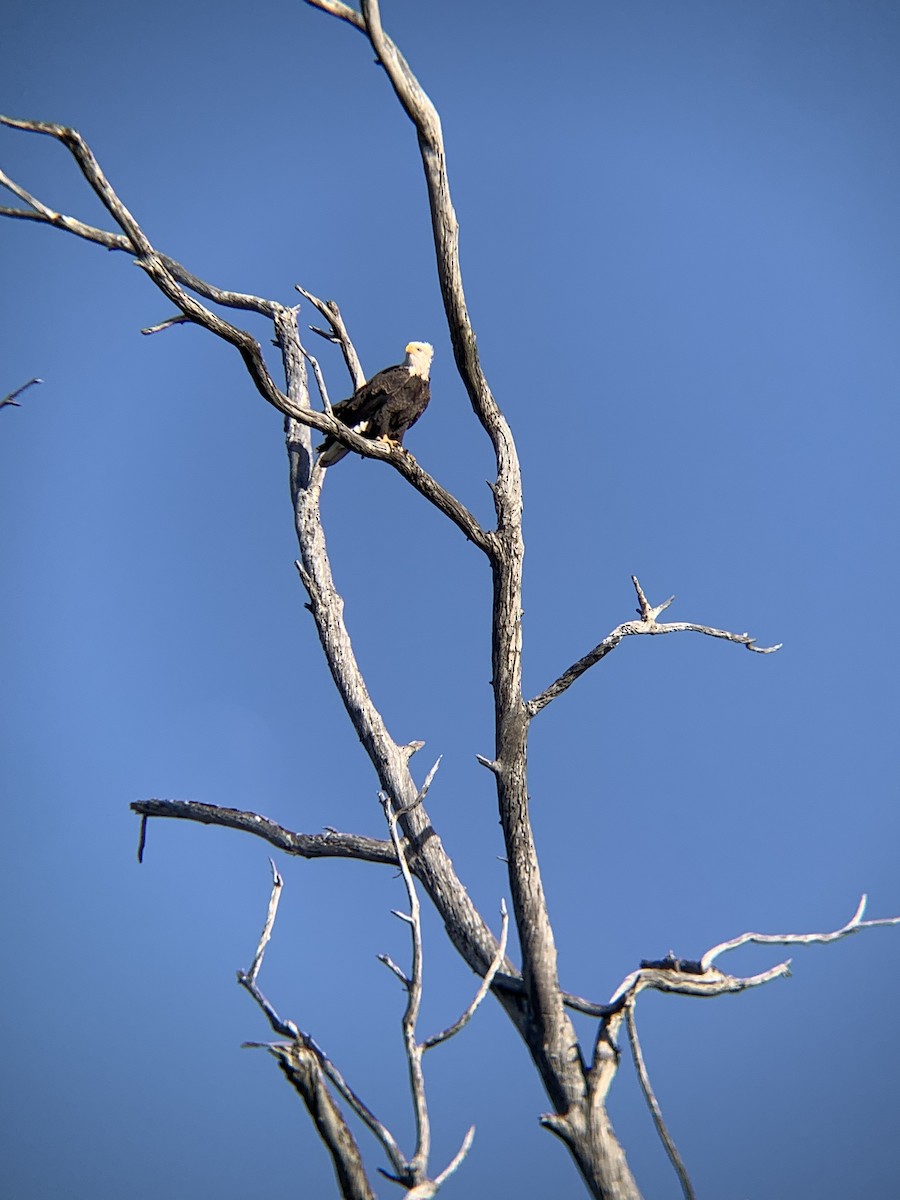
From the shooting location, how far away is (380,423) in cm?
633

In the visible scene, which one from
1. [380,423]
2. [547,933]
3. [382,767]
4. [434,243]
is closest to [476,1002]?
[547,933]

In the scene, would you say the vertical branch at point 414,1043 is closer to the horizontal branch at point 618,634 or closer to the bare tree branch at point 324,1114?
the bare tree branch at point 324,1114

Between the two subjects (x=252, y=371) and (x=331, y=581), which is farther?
(x=331, y=581)

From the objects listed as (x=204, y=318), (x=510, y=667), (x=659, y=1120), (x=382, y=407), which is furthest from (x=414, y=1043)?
(x=382, y=407)

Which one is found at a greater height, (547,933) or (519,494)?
(519,494)

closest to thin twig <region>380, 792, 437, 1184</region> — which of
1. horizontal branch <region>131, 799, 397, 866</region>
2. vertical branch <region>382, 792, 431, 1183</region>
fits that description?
vertical branch <region>382, 792, 431, 1183</region>

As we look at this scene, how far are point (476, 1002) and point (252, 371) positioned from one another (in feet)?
7.98

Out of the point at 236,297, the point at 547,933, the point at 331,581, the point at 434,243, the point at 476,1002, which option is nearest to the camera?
the point at 476,1002

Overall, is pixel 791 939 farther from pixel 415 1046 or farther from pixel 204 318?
pixel 204 318

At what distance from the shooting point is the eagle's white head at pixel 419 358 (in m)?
6.48

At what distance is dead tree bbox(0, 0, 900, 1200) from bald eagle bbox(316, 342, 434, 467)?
1481mm

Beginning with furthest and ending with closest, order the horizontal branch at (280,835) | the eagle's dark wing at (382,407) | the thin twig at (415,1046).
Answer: the eagle's dark wing at (382,407)
the horizontal branch at (280,835)
the thin twig at (415,1046)

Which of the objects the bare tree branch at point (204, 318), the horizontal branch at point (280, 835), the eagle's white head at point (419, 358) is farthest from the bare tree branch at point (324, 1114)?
the eagle's white head at point (419, 358)

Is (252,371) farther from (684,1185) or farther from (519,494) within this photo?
(684,1185)
